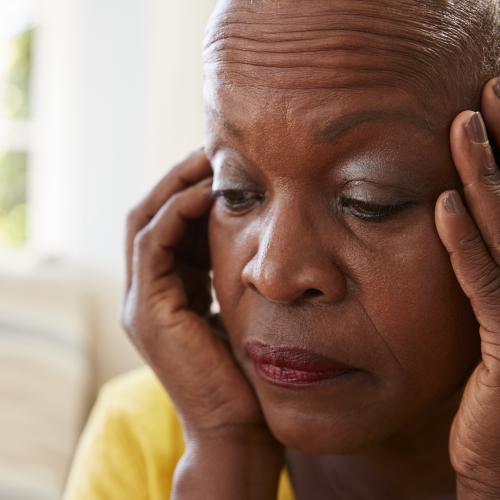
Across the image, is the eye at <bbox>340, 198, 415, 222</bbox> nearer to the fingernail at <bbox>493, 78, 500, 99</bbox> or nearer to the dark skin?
the dark skin

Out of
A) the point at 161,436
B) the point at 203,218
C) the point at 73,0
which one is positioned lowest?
the point at 161,436

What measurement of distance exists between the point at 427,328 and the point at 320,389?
6.0 inches

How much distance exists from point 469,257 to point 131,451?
27.7 inches

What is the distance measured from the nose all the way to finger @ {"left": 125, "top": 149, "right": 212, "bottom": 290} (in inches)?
11.8

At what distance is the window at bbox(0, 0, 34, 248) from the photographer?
115 inches

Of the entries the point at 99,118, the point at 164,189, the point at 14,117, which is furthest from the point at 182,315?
the point at 14,117

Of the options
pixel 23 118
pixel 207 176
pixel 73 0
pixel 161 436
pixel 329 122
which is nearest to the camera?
pixel 329 122

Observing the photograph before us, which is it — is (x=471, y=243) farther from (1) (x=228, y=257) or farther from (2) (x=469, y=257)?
(1) (x=228, y=257)

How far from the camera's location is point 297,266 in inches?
38.4

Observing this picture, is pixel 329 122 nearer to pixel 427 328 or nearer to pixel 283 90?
pixel 283 90

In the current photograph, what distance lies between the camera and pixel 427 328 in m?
1.01

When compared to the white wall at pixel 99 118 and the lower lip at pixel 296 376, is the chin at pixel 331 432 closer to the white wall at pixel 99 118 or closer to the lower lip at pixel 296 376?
the lower lip at pixel 296 376

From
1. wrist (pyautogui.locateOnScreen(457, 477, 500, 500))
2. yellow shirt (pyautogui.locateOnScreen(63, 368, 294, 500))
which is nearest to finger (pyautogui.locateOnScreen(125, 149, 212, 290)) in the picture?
yellow shirt (pyautogui.locateOnScreen(63, 368, 294, 500))

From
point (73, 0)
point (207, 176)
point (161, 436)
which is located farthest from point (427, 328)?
point (73, 0)
